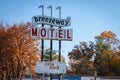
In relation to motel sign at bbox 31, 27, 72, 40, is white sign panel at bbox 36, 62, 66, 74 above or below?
below

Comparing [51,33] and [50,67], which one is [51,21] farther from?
[50,67]

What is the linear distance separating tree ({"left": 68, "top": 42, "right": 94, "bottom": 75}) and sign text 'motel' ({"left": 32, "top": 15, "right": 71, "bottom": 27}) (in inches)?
2192

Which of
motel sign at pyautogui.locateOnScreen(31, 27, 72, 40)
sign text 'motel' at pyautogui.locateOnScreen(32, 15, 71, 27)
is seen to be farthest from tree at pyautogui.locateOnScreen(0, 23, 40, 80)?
motel sign at pyautogui.locateOnScreen(31, 27, 72, 40)

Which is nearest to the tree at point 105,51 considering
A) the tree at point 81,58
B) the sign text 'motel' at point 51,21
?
the tree at point 81,58

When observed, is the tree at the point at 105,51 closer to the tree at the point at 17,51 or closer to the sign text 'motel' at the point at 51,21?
the tree at the point at 17,51

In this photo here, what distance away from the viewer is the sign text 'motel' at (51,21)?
40000 mm

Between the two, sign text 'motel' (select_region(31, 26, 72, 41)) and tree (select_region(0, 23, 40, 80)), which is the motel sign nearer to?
sign text 'motel' (select_region(31, 26, 72, 41))

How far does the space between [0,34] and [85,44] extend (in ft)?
134

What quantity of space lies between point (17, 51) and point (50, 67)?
2562 cm

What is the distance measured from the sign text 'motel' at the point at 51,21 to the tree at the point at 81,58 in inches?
2192

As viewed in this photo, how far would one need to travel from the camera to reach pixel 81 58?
327 ft

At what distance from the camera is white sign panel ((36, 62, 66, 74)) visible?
39.3 m

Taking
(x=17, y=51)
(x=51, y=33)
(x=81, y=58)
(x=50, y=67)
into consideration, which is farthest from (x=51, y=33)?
(x=81, y=58)

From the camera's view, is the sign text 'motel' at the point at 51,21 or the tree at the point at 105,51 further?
the tree at the point at 105,51
